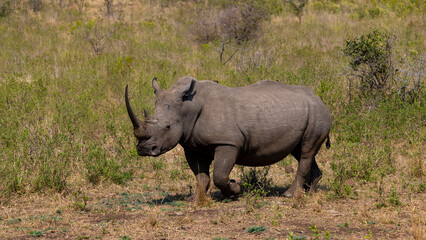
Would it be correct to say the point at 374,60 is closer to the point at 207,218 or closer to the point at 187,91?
the point at 187,91

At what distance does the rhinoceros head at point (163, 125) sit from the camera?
21.3 ft

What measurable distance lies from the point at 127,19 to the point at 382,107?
725 inches

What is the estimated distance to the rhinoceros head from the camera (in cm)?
648

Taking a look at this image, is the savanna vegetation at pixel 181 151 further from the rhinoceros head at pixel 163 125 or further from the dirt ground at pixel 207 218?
the rhinoceros head at pixel 163 125

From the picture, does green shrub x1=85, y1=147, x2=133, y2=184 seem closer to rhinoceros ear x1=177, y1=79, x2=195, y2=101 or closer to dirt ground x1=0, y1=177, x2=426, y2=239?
dirt ground x1=0, y1=177, x2=426, y2=239

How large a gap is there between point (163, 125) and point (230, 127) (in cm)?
86

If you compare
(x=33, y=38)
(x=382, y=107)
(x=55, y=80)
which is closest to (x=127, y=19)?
(x=33, y=38)

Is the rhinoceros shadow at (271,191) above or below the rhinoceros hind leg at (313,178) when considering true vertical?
below

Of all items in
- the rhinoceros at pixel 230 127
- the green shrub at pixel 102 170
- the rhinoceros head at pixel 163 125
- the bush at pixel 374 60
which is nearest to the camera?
the rhinoceros head at pixel 163 125

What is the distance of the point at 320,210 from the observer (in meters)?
6.52

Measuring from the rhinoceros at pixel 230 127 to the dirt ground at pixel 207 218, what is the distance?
0.44 m

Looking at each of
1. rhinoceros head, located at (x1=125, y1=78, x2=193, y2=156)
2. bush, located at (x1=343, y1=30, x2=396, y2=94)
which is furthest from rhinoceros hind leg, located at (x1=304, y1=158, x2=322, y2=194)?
bush, located at (x1=343, y1=30, x2=396, y2=94)

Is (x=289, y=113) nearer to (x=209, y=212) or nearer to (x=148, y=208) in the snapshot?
(x=209, y=212)

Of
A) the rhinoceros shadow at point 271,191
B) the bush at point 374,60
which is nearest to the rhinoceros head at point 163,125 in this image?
the rhinoceros shadow at point 271,191
